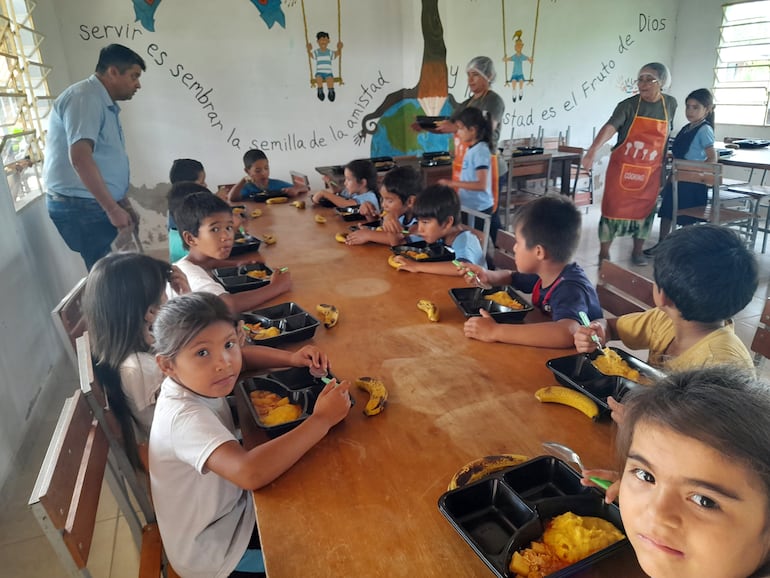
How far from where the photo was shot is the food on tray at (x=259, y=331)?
1.47 meters

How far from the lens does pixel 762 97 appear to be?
234 inches

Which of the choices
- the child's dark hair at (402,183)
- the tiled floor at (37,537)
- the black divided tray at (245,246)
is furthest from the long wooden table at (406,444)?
the child's dark hair at (402,183)

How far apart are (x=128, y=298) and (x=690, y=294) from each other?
1.48 metres

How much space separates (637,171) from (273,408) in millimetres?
3786

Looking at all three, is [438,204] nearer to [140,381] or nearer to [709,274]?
[709,274]

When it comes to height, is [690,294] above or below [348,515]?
above

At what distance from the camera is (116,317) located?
137 centimetres

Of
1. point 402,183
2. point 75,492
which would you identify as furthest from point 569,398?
point 402,183

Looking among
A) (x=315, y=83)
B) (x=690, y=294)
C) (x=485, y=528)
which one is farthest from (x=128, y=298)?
(x=315, y=83)

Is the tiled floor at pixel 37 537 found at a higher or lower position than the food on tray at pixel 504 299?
lower

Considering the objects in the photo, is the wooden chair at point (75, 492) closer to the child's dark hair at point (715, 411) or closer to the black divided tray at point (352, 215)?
the child's dark hair at point (715, 411)

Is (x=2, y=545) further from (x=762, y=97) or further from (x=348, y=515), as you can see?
(x=762, y=97)

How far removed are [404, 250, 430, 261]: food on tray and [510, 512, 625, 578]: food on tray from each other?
138 centimetres

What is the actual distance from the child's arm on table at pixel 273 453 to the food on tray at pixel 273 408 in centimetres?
7
